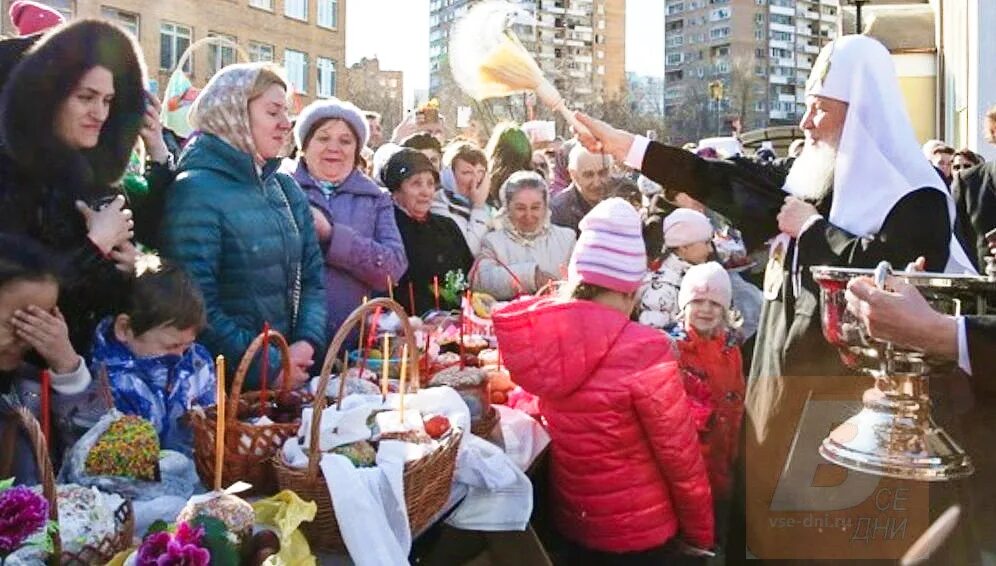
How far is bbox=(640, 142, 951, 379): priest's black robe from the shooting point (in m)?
2.95

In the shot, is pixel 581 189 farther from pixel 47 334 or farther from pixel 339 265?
pixel 47 334

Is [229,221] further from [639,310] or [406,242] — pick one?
[639,310]

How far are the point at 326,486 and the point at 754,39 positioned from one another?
107m

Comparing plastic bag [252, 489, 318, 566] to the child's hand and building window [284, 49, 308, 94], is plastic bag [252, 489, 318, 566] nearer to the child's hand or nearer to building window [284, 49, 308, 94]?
the child's hand

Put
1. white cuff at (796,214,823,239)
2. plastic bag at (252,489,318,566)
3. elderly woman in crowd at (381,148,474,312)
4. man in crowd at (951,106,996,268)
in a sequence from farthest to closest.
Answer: man in crowd at (951,106,996,268)
elderly woman in crowd at (381,148,474,312)
white cuff at (796,214,823,239)
plastic bag at (252,489,318,566)

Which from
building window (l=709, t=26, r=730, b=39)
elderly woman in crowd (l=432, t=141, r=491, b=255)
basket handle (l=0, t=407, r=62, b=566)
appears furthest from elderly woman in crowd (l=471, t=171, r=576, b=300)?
building window (l=709, t=26, r=730, b=39)

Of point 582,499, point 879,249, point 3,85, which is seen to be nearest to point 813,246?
point 879,249

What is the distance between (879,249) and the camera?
2.96 m

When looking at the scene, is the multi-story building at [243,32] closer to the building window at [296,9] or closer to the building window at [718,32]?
→ the building window at [296,9]

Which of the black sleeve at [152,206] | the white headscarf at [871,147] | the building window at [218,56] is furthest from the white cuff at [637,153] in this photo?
the building window at [218,56]

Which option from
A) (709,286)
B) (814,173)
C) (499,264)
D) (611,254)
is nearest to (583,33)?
(499,264)

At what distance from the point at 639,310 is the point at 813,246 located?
197 centimetres

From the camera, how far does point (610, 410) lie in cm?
302

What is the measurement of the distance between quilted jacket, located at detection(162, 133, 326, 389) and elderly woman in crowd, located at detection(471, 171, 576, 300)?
1.67 metres
